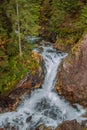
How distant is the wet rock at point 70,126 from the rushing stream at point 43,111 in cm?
69

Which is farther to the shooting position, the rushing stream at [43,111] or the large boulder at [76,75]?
the large boulder at [76,75]

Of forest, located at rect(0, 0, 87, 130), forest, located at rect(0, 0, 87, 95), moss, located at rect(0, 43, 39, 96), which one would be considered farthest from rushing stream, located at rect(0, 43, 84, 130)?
forest, located at rect(0, 0, 87, 95)

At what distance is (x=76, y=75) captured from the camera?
21.6m

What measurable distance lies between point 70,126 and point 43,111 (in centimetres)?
311

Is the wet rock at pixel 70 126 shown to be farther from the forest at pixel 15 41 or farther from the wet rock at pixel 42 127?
the forest at pixel 15 41

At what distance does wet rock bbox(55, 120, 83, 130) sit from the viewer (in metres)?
18.9

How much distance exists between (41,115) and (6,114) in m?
2.68

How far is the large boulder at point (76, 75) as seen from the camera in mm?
21484

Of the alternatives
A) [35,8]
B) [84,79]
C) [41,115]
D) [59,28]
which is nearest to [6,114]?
[41,115]

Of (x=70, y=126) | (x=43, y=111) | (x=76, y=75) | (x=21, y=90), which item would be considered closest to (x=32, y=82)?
(x=21, y=90)

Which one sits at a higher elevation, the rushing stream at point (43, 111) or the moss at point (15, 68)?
the moss at point (15, 68)

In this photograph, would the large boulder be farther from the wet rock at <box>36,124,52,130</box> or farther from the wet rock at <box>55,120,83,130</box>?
the wet rock at <box>36,124,52,130</box>

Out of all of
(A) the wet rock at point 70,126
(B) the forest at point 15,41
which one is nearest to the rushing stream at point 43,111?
(A) the wet rock at point 70,126

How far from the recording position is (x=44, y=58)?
25719mm
